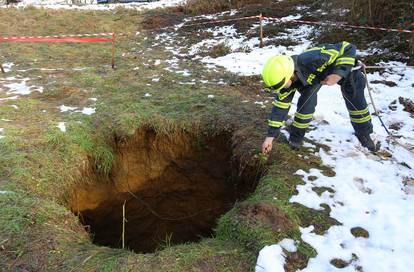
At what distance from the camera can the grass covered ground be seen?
122 inches

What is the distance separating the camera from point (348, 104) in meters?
4.52

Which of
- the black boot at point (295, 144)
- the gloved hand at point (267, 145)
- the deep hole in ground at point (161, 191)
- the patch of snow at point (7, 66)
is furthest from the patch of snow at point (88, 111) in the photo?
the patch of snow at point (7, 66)

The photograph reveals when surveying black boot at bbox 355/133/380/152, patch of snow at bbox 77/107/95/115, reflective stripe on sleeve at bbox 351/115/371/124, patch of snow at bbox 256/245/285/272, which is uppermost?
patch of snow at bbox 77/107/95/115

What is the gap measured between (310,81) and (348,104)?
79 centimetres

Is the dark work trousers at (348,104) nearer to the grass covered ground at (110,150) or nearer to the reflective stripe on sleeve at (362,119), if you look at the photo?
the reflective stripe on sleeve at (362,119)

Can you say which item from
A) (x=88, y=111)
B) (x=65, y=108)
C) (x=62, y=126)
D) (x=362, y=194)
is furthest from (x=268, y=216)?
(x=65, y=108)

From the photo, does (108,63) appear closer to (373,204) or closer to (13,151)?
(13,151)

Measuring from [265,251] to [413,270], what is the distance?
1.25 m

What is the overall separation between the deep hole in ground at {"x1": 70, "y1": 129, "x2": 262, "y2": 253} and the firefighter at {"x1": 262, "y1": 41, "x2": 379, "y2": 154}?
119cm

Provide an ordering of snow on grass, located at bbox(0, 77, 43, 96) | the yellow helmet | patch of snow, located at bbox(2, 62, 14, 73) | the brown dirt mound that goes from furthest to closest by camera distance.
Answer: patch of snow, located at bbox(2, 62, 14, 73) → snow on grass, located at bbox(0, 77, 43, 96) → the yellow helmet → the brown dirt mound

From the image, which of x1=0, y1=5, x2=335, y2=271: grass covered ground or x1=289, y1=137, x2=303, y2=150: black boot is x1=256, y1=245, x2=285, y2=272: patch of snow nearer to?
x1=0, y1=5, x2=335, y2=271: grass covered ground

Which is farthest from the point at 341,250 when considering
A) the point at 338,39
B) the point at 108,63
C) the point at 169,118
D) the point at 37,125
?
the point at 108,63

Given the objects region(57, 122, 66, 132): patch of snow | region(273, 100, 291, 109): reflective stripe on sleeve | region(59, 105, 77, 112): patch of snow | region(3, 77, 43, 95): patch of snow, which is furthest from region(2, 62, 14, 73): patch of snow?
region(273, 100, 291, 109): reflective stripe on sleeve

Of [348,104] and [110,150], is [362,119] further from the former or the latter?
[110,150]
